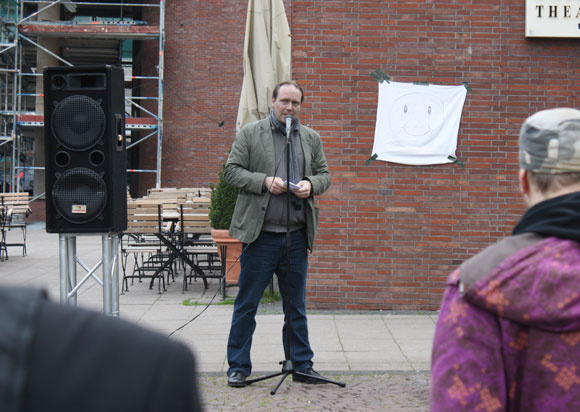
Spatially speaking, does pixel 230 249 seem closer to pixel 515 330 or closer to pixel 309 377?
pixel 309 377

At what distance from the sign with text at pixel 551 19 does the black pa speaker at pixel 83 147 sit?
4456 millimetres

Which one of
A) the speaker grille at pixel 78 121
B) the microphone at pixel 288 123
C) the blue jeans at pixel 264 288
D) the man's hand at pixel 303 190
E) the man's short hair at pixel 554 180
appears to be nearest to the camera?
the man's short hair at pixel 554 180

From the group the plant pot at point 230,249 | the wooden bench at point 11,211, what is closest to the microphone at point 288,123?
the plant pot at point 230,249

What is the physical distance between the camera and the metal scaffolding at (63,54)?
22.4 meters

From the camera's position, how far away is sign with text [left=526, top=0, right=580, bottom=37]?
24.8 ft

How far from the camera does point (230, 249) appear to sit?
8.90m

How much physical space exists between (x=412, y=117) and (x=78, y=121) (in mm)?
3670

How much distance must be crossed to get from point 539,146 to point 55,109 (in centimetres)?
486

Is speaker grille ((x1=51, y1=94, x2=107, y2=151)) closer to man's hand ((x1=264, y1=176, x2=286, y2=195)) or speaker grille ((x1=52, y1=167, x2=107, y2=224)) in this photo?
speaker grille ((x1=52, y1=167, x2=107, y2=224))

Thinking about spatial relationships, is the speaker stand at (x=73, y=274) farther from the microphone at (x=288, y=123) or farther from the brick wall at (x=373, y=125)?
the brick wall at (x=373, y=125)

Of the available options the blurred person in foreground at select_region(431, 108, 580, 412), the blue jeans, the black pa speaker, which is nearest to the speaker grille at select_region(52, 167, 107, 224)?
the black pa speaker

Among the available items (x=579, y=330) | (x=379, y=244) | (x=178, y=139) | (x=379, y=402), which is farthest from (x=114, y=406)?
(x=178, y=139)

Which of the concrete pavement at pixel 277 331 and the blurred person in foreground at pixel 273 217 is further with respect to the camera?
the concrete pavement at pixel 277 331

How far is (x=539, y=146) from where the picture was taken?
5.65 ft
